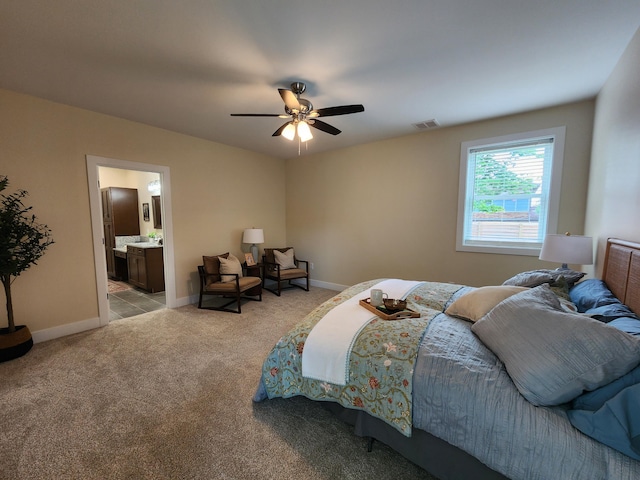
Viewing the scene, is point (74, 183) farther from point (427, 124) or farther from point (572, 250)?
point (572, 250)

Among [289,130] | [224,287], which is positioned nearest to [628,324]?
[289,130]

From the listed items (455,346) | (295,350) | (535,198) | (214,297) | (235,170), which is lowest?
(214,297)

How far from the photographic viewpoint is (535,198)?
10.5 feet

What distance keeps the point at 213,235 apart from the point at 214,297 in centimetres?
109

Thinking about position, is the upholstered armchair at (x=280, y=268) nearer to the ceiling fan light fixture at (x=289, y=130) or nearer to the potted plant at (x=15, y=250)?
the ceiling fan light fixture at (x=289, y=130)

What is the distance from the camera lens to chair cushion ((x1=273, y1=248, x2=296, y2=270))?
484cm

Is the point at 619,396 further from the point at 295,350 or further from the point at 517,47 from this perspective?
the point at 517,47

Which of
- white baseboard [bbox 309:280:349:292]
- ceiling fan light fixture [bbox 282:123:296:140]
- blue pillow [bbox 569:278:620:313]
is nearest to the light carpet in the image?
blue pillow [bbox 569:278:620:313]

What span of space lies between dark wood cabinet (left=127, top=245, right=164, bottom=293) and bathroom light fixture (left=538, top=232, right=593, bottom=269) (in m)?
5.48

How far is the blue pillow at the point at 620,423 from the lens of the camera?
88 centimetres

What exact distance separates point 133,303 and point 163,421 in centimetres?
313

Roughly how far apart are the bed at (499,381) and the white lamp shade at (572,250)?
0.28 meters

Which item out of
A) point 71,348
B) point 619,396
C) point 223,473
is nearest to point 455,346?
point 619,396

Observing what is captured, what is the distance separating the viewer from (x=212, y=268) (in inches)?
160
